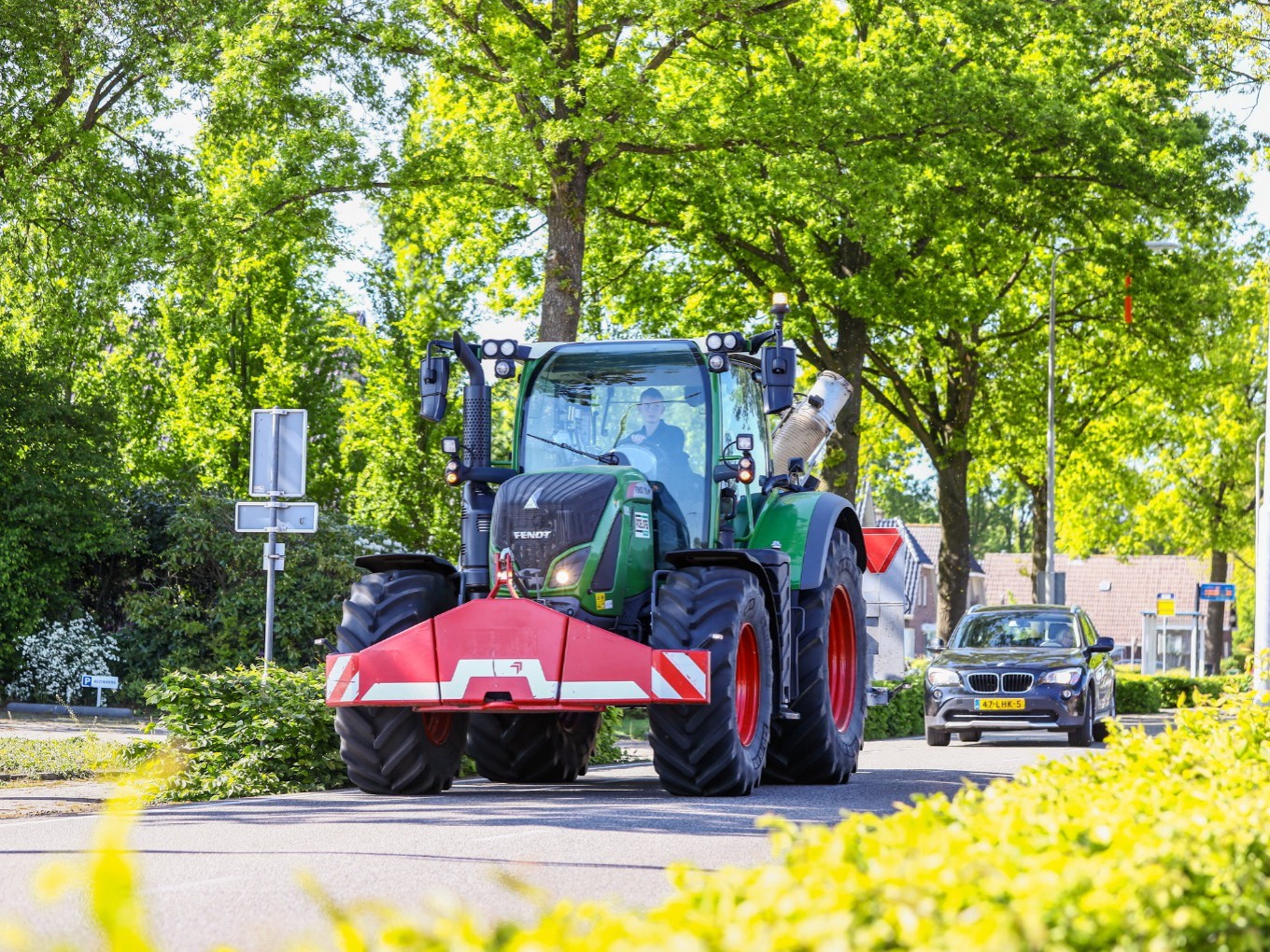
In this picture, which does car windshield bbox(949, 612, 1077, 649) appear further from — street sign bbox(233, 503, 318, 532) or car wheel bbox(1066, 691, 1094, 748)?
street sign bbox(233, 503, 318, 532)

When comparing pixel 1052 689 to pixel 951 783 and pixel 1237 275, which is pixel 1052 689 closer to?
pixel 951 783

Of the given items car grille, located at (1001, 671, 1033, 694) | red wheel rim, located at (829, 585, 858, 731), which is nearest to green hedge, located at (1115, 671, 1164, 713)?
car grille, located at (1001, 671, 1033, 694)

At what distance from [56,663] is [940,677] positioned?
11049mm

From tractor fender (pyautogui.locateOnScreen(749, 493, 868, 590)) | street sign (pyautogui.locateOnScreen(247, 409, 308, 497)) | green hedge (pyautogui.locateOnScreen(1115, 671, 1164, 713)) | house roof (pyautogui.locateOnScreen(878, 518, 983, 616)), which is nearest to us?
tractor fender (pyautogui.locateOnScreen(749, 493, 868, 590))

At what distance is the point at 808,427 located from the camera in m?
15.5

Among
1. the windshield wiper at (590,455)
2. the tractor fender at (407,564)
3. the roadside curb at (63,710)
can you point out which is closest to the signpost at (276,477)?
the tractor fender at (407,564)

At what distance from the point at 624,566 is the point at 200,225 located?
379 inches

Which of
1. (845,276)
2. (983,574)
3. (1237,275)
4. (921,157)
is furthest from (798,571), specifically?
Answer: (983,574)

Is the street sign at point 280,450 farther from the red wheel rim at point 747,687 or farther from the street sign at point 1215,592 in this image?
the street sign at point 1215,592

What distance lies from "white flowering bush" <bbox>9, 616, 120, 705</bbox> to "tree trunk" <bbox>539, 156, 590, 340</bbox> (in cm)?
794

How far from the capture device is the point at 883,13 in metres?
28.2

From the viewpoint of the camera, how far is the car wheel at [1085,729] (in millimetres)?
20734

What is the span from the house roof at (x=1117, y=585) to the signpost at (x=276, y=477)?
76134 millimetres

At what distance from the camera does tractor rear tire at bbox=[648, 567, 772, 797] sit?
1102cm
